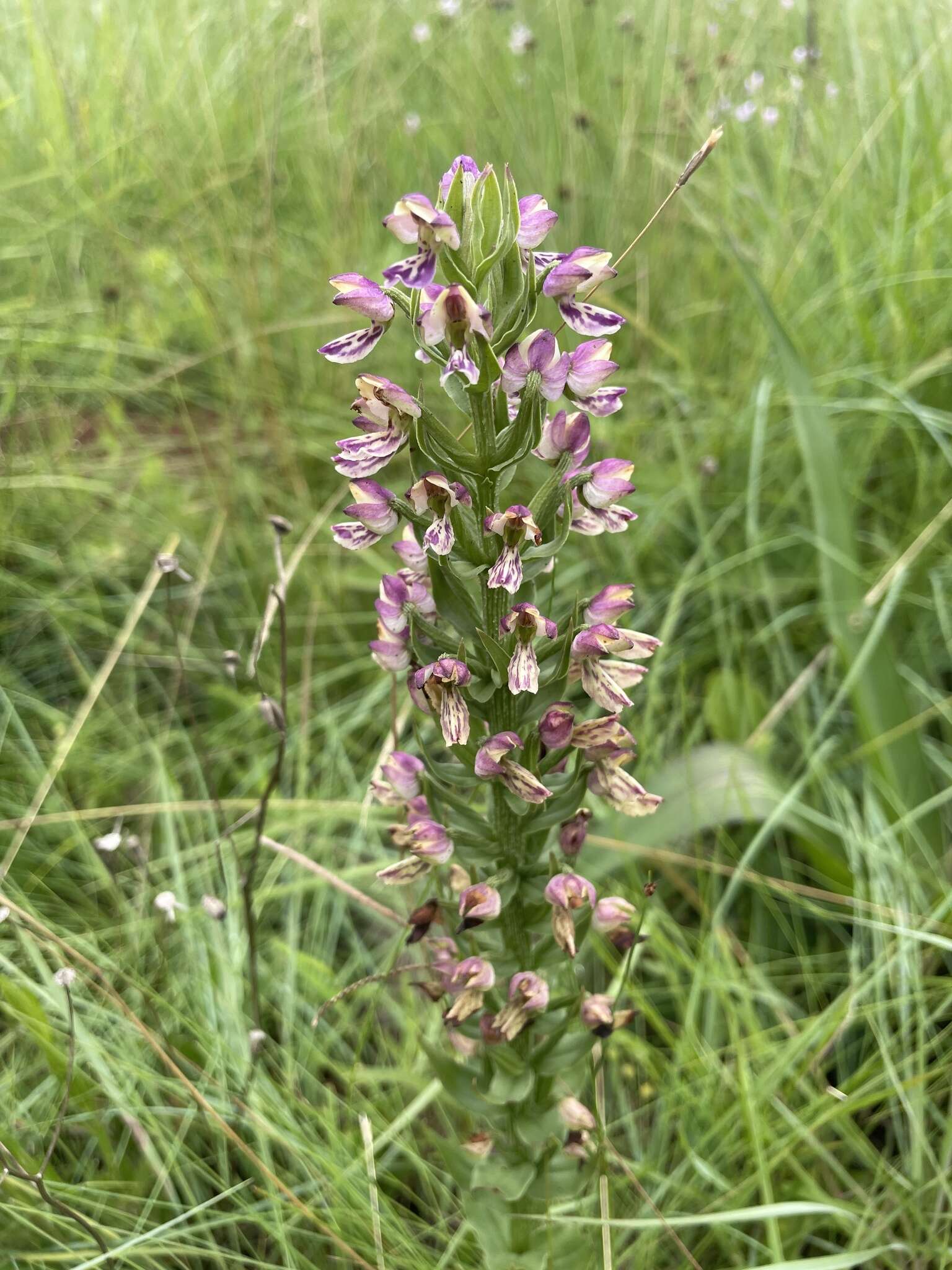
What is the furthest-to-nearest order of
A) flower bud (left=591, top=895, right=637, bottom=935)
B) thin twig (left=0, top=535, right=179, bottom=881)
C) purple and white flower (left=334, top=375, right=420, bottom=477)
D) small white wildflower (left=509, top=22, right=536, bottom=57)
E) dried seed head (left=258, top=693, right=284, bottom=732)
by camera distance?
small white wildflower (left=509, top=22, right=536, bottom=57) < thin twig (left=0, top=535, right=179, bottom=881) < dried seed head (left=258, top=693, right=284, bottom=732) < flower bud (left=591, top=895, right=637, bottom=935) < purple and white flower (left=334, top=375, right=420, bottom=477)

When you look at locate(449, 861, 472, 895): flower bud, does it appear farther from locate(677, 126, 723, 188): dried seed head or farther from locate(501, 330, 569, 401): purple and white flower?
locate(677, 126, 723, 188): dried seed head

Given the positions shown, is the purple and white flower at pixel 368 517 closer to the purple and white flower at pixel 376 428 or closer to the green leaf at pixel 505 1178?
the purple and white flower at pixel 376 428

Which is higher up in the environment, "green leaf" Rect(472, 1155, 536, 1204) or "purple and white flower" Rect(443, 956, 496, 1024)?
"purple and white flower" Rect(443, 956, 496, 1024)

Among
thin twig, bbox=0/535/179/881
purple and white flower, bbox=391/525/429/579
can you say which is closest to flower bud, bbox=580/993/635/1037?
purple and white flower, bbox=391/525/429/579

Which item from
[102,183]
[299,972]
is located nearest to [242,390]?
[102,183]

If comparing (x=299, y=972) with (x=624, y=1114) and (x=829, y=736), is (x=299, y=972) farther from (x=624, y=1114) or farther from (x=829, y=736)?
(x=829, y=736)

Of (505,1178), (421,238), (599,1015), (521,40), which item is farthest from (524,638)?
(521,40)
